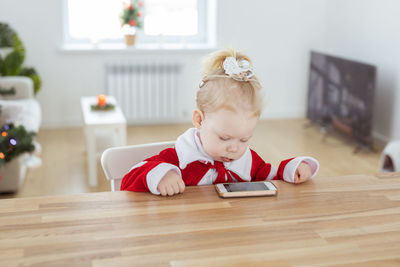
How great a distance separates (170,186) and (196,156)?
8.0 inches

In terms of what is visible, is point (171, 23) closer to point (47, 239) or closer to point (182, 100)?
point (182, 100)

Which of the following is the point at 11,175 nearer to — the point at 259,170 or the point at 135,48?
the point at 259,170

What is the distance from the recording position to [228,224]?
0.96 m

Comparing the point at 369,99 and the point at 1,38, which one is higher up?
Result: the point at 1,38

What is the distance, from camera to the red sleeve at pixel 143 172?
1.18 meters

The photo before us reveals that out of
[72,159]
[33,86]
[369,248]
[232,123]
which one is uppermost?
[232,123]

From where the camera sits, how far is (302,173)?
1.23 m

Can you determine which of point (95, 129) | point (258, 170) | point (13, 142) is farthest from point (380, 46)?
point (258, 170)

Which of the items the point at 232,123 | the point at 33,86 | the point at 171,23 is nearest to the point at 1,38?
the point at 33,86

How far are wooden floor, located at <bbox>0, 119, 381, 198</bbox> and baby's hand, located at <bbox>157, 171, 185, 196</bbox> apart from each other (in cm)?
237

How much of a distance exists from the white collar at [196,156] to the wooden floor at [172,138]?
7.21ft

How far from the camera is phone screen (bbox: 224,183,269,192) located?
3.69ft

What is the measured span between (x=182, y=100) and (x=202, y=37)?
76 cm

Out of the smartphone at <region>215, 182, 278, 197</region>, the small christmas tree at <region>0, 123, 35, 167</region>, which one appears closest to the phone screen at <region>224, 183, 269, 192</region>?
the smartphone at <region>215, 182, 278, 197</region>
